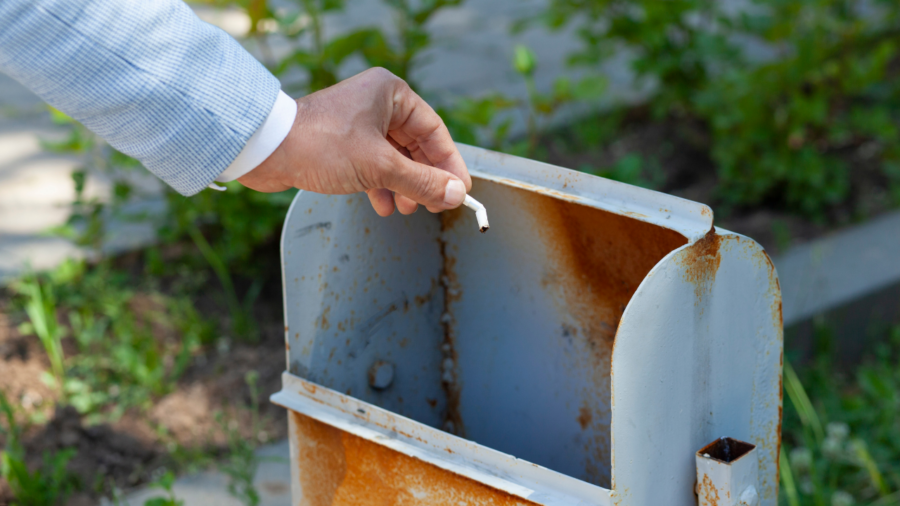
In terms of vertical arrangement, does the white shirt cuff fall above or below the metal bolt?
above

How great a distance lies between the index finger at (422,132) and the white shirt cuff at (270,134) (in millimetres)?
162

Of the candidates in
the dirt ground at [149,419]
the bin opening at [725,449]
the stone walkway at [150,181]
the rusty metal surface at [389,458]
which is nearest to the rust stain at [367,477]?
the rusty metal surface at [389,458]

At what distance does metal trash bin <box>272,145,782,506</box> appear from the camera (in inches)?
42.3

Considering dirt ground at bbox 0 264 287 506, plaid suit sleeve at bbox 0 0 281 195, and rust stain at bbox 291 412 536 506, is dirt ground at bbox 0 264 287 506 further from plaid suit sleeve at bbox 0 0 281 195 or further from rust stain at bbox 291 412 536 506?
plaid suit sleeve at bbox 0 0 281 195

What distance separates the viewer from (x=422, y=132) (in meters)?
1.24

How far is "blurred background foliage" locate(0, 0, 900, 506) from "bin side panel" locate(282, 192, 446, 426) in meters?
0.42

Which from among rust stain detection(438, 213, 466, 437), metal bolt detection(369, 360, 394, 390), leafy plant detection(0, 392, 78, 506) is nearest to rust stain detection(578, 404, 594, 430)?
rust stain detection(438, 213, 466, 437)

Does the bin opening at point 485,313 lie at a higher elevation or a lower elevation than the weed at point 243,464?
higher

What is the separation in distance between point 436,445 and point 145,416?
126 centimetres

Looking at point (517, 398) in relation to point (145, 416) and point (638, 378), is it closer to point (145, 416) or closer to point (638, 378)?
point (638, 378)

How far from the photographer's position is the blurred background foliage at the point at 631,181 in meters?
2.15

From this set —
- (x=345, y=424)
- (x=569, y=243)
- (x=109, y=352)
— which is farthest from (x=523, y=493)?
(x=109, y=352)

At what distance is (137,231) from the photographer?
9.64 ft

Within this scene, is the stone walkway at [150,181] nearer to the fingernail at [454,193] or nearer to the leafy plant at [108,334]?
the leafy plant at [108,334]
